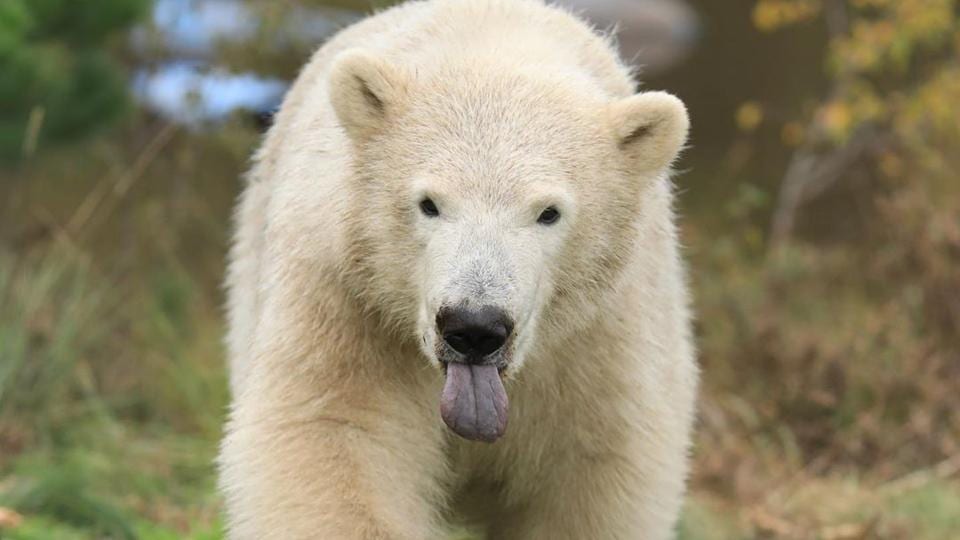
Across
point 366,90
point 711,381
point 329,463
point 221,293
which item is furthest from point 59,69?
point 329,463

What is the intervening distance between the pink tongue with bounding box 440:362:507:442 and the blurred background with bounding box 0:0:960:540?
2251 mm

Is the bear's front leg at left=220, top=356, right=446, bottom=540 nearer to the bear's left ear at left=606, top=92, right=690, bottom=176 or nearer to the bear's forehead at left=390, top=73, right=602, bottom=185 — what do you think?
the bear's forehead at left=390, top=73, right=602, bottom=185

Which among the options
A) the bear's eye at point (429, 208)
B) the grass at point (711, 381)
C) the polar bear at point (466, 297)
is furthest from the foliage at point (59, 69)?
the bear's eye at point (429, 208)

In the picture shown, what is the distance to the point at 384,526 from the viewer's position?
4758mm

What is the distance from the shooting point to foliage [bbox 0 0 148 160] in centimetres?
842

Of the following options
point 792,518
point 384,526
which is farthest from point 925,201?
point 384,526

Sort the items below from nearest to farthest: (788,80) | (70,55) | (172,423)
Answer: (172,423)
(70,55)
(788,80)

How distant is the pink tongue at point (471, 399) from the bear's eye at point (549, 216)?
1.43 feet

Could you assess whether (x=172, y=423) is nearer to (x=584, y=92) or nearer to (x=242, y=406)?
(x=242, y=406)

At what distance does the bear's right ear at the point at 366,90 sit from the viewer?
4648 millimetres

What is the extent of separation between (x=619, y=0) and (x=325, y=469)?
1090cm

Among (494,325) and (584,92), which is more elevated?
(584,92)

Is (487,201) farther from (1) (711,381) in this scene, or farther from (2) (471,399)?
(1) (711,381)

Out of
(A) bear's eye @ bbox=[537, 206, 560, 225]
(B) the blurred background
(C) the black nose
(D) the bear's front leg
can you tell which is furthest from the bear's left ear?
(B) the blurred background
